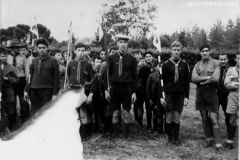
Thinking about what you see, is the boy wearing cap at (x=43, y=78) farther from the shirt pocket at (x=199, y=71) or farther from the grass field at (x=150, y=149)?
the shirt pocket at (x=199, y=71)

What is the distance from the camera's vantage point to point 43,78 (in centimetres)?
421

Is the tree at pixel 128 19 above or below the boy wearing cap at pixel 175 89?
above

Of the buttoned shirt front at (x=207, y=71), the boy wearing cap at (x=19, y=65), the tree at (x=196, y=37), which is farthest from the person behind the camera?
the tree at (x=196, y=37)

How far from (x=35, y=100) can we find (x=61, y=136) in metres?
3.42

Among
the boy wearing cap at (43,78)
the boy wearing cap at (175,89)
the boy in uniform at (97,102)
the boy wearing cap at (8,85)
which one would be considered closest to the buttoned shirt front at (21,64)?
the boy wearing cap at (8,85)

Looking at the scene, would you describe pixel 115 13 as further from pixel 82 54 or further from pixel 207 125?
pixel 207 125

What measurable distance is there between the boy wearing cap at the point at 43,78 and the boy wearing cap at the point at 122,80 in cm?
99

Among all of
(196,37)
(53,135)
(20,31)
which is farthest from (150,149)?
(196,37)

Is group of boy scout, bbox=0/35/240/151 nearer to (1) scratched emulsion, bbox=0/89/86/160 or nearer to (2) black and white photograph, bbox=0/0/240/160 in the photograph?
(2) black and white photograph, bbox=0/0/240/160

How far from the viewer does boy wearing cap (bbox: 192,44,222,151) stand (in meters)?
4.33

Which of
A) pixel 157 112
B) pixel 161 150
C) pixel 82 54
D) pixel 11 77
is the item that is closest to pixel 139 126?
pixel 157 112

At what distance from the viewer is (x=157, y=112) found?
5.31m

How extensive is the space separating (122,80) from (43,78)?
1396 millimetres

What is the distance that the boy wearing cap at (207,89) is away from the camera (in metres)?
4.33
